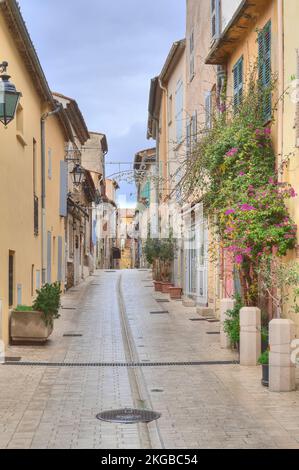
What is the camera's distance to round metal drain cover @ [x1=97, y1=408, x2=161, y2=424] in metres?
8.00

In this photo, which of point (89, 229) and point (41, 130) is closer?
point (41, 130)

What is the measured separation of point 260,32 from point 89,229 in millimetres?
32078

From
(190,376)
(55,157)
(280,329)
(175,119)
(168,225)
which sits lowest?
(190,376)

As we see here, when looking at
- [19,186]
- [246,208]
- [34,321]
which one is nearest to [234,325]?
[246,208]

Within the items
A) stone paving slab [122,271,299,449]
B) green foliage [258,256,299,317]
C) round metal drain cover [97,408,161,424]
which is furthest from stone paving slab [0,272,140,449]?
green foliage [258,256,299,317]

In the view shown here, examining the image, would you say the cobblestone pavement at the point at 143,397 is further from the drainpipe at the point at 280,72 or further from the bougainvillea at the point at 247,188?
the drainpipe at the point at 280,72

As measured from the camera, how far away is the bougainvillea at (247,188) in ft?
39.5

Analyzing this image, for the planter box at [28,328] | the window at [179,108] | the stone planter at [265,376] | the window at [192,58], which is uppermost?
the window at [192,58]

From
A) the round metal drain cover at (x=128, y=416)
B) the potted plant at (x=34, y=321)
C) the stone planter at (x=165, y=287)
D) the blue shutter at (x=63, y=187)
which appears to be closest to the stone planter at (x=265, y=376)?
the round metal drain cover at (x=128, y=416)

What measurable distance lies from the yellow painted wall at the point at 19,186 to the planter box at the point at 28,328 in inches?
8.8

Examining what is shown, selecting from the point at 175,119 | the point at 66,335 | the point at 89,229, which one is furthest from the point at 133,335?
the point at 89,229
